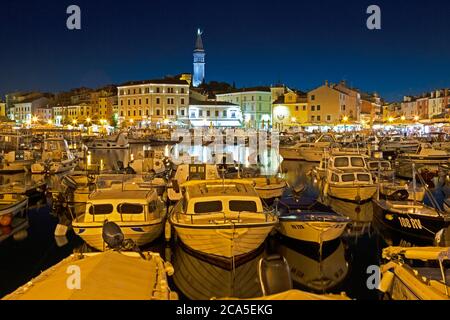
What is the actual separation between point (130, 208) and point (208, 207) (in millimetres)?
2470

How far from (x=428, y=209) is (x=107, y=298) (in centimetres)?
1227

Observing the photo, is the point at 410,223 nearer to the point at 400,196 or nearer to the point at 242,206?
the point at 400,196

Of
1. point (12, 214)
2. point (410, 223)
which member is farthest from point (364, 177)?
point (12, 214)

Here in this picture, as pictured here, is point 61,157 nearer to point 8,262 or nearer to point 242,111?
point 8,262

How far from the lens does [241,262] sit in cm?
1220

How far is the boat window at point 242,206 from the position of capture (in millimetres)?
12875

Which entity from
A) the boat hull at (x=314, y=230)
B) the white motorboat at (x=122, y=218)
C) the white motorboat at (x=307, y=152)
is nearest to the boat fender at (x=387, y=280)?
the boat hull at (x=314, y=230)

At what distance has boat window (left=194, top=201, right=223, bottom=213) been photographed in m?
12.8

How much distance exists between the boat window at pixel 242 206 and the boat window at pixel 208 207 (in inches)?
14.1

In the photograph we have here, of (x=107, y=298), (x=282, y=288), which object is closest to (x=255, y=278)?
(x=282, y=288)

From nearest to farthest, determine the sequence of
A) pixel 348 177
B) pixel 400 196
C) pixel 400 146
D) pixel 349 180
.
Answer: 1. pixel 400 196
2. pixel 349 180
3. pixel 348 177
4. pixel 400 146

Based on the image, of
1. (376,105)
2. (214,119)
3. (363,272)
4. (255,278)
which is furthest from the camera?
(376,105)
